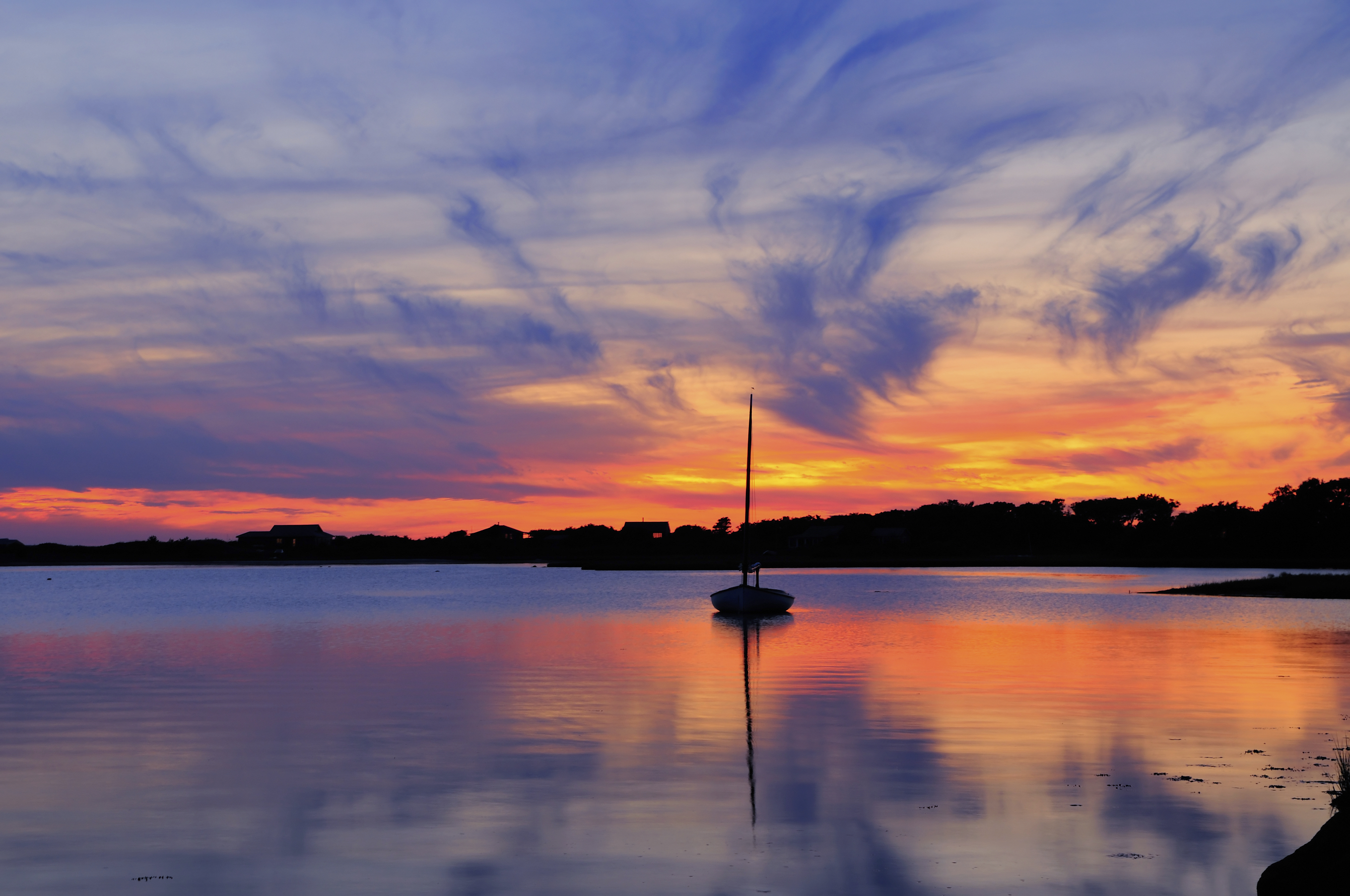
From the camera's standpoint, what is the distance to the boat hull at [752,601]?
60125 millimetres

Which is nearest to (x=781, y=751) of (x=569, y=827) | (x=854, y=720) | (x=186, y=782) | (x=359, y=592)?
(x=854, y=720)

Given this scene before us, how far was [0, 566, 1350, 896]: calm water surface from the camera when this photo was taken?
Answer: 11.6 meters

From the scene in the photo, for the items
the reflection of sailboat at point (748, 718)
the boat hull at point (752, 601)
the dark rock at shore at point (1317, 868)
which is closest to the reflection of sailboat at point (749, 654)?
the reflection of sailboat at point (748, 718)

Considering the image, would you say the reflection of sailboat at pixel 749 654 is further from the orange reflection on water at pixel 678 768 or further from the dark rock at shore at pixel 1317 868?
the dark rock at shore at pixel 1317 868

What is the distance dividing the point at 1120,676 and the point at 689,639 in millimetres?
18865

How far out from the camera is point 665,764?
17.4 meters

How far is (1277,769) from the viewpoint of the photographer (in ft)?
54.5

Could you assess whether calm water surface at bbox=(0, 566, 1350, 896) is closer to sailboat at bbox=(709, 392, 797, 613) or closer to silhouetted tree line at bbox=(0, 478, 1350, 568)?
sailboat at bbox=(709, 392, 797, 613)

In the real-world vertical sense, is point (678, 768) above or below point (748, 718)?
below

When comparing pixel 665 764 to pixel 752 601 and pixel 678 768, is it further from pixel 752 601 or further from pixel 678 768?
pixel 752 601

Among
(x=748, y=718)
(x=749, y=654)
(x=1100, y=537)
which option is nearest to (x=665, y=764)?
(x=748, y=718)

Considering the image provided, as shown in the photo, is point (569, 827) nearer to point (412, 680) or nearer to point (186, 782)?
point (186, 782)

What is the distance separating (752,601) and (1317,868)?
5139 centimetres

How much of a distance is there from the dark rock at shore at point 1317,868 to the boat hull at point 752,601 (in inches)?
1954
